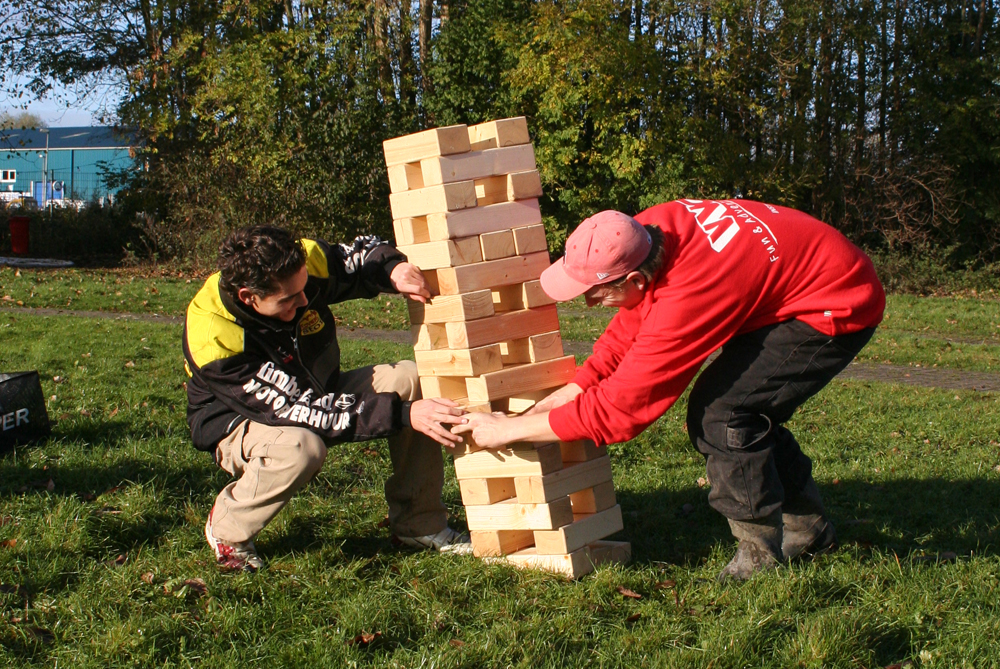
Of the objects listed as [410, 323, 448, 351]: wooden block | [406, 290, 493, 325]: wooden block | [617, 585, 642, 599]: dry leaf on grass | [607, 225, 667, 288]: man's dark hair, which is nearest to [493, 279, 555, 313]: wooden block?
[406, 290, 493, 325]: wooden block

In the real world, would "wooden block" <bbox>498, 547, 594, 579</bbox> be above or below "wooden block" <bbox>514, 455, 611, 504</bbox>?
below

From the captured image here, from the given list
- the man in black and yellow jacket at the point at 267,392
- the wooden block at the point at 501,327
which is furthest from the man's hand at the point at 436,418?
→ the wooden block at the point at 501,327

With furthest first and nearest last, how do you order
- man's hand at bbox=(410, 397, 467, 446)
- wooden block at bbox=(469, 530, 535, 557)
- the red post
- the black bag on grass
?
1. the red post
2. the black bag on grass
3. wooden block at bbox=(469, 530, 535, 557)
4. man's hand at bbox=(410, 397, 467, 446)

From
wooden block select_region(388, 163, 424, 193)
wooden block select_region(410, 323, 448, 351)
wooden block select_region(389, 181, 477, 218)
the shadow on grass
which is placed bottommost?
the shadow on grass

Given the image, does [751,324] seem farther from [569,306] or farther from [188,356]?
[569,306]

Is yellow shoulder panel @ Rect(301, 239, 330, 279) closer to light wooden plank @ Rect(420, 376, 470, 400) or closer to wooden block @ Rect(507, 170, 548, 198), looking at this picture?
light wooden plank @ Rect(420, 376, 470, 400)

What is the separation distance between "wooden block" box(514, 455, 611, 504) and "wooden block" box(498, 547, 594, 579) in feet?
0.81

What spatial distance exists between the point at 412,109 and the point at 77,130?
149 ft

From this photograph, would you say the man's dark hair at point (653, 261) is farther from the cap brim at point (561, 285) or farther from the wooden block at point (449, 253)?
the wooden block at point (449, 253)

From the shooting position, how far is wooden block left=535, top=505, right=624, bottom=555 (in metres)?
3.84

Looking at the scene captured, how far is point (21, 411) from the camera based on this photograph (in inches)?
212

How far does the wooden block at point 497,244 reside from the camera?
154 inches

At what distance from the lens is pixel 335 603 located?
11.6ft

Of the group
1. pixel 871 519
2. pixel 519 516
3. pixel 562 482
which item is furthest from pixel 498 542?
pixel 871 519
